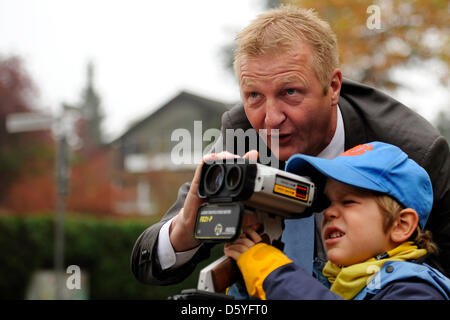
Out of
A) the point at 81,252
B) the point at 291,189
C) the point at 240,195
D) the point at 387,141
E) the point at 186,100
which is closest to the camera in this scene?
the point at 240,195

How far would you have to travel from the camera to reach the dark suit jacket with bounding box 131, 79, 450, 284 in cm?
301

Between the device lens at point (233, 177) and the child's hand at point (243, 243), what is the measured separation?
0.74 feet

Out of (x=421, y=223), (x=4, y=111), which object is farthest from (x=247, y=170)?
(x=4, y=111)

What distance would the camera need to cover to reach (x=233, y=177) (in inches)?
90.3

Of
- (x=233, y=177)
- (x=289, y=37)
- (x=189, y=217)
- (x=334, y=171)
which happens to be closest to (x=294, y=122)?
(x=289, y=37)

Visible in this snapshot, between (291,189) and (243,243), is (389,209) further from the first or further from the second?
(243,243)

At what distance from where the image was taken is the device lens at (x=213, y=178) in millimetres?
2332

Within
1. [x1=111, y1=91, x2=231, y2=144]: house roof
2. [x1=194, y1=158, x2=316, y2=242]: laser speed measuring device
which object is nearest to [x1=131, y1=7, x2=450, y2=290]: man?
[x1=194, y1=158, x2=316, y2=242]: laser speed measuring device

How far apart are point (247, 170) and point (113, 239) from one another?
12.2 metres

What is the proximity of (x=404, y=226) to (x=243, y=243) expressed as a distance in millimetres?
678

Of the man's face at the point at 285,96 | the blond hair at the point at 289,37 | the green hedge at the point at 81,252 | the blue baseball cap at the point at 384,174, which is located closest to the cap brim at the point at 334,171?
the blue baseball cap at the point at 384,174

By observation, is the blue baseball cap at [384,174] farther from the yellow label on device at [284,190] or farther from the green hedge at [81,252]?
the green hedge at [81,252]
